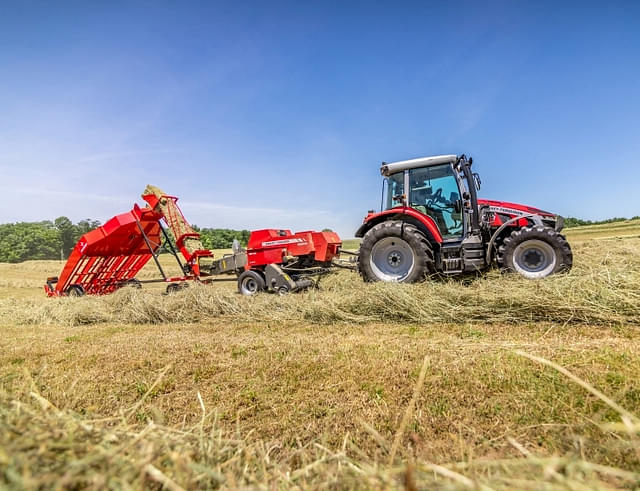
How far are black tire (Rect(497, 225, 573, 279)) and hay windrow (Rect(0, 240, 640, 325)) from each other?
24cm

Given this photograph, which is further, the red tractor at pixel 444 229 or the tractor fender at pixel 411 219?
the tractor fender at pixel 411 219

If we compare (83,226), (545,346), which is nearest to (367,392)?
(545,346)

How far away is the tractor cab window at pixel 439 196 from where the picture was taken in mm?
6223

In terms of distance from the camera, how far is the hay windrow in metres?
4.12

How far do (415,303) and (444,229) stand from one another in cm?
207

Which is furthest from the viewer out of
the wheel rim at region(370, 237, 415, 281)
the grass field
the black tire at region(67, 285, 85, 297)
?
the black tire at region(67, 285, 85, 297)

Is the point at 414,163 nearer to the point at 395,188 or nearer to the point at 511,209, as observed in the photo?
the point at 395,188

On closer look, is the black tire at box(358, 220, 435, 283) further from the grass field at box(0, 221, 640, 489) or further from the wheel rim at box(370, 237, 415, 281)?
the grass field at box(0, 221, 640, 489)

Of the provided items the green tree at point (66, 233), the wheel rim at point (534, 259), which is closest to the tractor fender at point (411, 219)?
the wheel rim at point (534, 259)

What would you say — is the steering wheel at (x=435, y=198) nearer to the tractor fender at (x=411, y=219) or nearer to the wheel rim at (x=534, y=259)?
the tractor fender at (x=411, y=219)

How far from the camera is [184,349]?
3723 mm

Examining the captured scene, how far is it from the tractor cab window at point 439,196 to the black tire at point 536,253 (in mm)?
880

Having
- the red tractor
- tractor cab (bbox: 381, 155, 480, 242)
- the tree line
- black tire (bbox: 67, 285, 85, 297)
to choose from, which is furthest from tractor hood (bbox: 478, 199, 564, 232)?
the tree line

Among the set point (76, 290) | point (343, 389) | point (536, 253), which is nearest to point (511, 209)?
point (536, 253)
